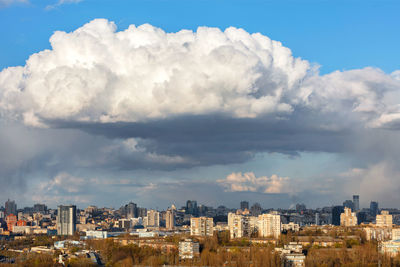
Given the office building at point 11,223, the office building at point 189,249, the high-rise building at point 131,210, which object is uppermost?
the high-rise building at point 131,210

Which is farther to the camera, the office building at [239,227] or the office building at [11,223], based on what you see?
the office building at [11,223]

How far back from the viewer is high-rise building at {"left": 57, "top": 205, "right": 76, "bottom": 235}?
12938cm

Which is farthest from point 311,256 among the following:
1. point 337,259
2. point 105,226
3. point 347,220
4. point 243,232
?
point 105,226

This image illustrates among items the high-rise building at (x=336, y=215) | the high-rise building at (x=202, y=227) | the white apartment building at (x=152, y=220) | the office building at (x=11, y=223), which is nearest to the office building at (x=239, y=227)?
the high-rise building at (x=202, y=227)

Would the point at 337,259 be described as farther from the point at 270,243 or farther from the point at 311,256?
the point at 270,243

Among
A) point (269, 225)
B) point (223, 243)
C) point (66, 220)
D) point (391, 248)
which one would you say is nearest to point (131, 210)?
point (66, 220)

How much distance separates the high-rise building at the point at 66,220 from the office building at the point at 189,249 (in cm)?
6753

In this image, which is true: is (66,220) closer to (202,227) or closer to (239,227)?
(202,227)

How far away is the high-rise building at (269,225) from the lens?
274 ft

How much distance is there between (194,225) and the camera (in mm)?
91938

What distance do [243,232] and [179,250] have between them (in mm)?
23073

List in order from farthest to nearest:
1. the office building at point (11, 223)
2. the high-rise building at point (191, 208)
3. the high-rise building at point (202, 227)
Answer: the high-rise building at point (191, 208), the office building at point (11, 223), the high-rise building at point (202, 227)

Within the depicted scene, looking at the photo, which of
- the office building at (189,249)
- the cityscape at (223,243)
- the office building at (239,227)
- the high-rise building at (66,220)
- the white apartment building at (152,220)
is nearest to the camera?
the cityscape at (223,243)

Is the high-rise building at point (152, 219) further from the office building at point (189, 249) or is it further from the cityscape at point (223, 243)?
the office building at point (189, 249)
